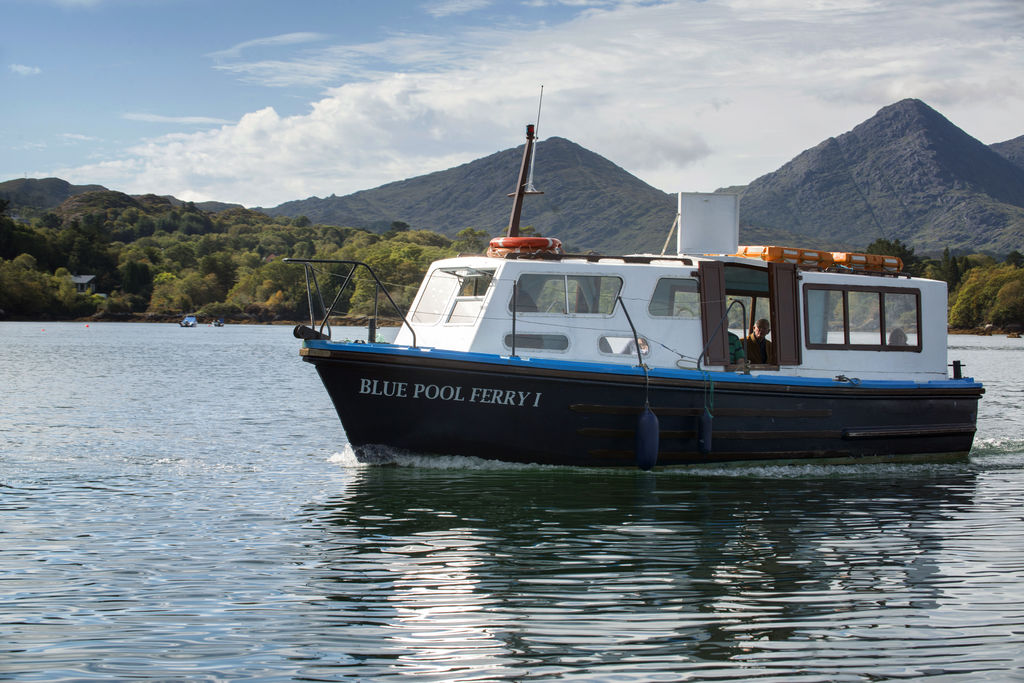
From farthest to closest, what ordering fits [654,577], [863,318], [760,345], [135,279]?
[135,279] → [863,318] → [760,345] → [654,577]

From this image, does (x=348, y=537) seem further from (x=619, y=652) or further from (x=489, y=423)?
(x=619, y=652)

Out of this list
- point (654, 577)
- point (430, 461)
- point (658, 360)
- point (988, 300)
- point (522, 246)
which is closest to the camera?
point (654, 577)

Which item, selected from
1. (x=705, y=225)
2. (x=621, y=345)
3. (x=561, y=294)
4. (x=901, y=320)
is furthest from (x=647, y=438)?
(x=901, y=320)

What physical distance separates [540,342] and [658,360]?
1695 mm

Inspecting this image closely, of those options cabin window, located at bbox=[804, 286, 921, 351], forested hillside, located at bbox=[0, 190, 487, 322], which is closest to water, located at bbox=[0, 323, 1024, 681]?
cabin window, located at bbox=[804, 286, 921, 351]

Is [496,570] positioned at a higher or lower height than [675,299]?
lower

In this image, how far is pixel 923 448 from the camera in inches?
633

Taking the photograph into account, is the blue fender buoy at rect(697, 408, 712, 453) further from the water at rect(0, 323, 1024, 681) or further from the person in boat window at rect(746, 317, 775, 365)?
the person in boat window at rect(746, 317, 775, 365)

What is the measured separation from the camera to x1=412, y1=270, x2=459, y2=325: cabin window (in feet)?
48.0

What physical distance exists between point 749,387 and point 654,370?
1.52m

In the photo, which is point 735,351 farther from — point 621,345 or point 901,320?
point 901,320

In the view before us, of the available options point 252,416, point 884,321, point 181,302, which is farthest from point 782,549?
point 181,302

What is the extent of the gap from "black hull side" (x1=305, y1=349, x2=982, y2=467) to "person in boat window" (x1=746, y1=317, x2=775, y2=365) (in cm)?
80

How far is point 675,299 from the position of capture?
47.0 ft
